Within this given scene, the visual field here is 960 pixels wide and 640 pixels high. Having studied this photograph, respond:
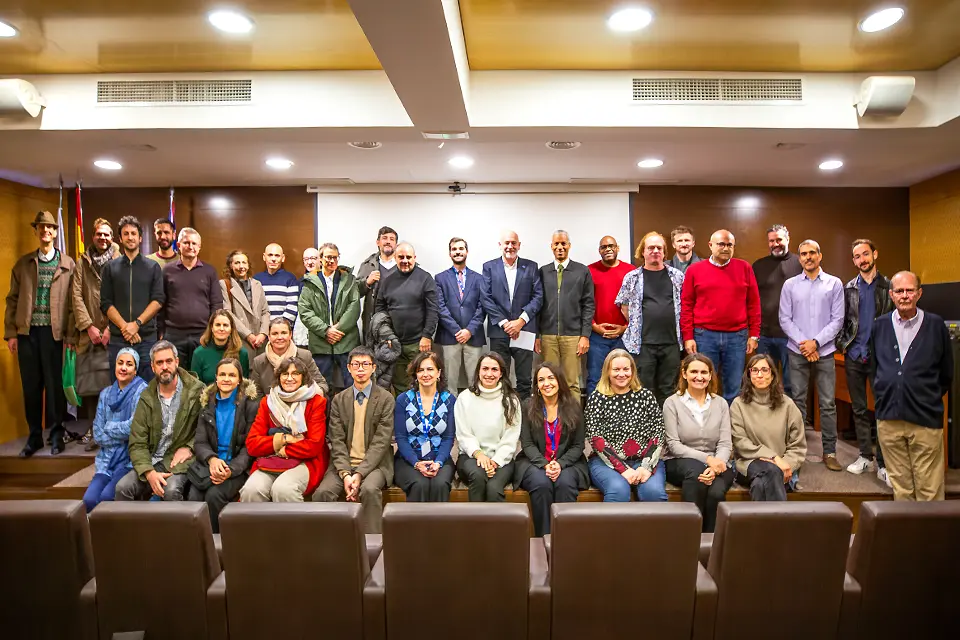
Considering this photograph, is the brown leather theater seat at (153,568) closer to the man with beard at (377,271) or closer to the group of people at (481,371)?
the group of people at (481,371)

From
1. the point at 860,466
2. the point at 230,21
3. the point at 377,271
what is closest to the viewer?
the point at 230,21

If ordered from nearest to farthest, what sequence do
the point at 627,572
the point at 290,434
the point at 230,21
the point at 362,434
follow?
the point at 627,572 → the point at 230,21 → the point at 290,434 → the point at 362,434

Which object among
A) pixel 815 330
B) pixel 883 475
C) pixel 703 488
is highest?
pixel 815 330

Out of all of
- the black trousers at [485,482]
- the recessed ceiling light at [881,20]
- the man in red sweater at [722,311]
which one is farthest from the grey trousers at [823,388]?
the black trousers at [485,482]

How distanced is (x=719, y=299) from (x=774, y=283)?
0.96 metres

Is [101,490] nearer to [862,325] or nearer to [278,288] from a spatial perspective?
[278,288]

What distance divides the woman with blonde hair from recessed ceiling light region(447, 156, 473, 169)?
2259mm

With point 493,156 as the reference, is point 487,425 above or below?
below

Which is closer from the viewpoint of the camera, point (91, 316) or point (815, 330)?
point (815, 330)

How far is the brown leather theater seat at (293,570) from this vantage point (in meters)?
1.43

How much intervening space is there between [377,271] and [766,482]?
3.05 meters

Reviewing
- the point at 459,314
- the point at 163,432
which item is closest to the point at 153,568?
the point at 163,432

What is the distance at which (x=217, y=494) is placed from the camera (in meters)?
2.75

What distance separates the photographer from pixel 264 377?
3.27 meters
